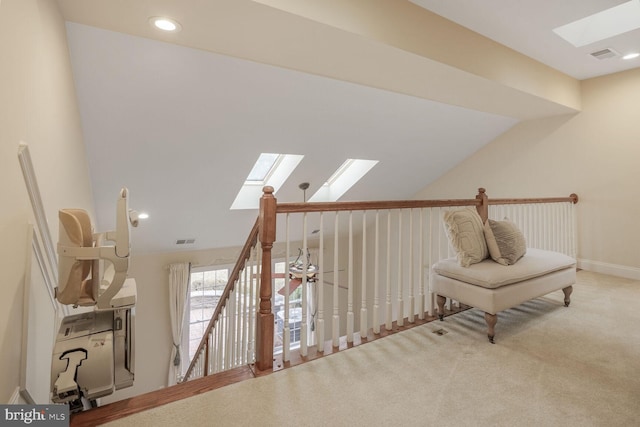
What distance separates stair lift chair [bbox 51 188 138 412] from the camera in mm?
1213

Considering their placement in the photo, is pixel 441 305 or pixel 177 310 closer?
pixel 441 305

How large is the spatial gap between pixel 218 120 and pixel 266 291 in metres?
2.04

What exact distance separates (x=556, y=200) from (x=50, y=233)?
5.11 metres

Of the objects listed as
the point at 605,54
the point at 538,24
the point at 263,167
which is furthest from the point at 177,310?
the point at 605,54

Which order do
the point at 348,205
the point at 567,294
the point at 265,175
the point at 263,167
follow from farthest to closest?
the point at 265,175 → the point at 263,167 → the point at 567,294 → the point at 348,205

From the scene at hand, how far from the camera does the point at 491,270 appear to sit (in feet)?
7.52

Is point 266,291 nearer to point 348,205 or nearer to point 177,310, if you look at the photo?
point 348,205

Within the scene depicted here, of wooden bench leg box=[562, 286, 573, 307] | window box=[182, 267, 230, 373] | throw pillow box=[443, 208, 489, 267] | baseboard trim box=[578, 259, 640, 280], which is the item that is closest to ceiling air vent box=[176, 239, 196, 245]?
window box=[182, 267, 230, 373]

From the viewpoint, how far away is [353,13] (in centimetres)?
210

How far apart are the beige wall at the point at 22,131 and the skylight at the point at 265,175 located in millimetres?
2811

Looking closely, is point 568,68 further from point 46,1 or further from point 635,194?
point 46,1

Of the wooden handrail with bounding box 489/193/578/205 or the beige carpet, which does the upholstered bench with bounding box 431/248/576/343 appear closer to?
the beige carpet

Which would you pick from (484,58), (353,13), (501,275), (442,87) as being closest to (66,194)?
(353,13)

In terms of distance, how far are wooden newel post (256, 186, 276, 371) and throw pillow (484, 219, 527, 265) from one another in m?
1.79
